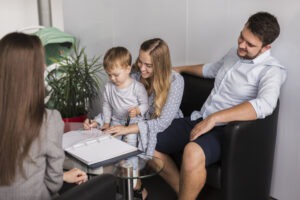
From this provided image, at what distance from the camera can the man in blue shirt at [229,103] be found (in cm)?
206

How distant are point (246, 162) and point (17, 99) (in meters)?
1.29

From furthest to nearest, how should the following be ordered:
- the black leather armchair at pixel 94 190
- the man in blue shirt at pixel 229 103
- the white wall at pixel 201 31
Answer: the white wall at pixel 201 31 < the man in blue shirt at pixel 229 103 < the black leather armchair at pixel 94 190

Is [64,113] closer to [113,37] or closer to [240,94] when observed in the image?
[113,37]

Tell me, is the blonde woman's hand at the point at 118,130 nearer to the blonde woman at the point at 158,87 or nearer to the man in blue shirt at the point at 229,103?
the blonde woman at the point at 158,87

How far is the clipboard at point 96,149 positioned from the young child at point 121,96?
0.32 meters

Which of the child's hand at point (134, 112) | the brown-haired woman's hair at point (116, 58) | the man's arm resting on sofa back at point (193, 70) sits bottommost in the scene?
the child's hand at point (134, 112)

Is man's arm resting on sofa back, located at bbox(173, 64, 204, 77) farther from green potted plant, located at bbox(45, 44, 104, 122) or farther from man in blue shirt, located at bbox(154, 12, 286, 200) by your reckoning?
green potted plant, located at bbox(45, 44, 104, 122)

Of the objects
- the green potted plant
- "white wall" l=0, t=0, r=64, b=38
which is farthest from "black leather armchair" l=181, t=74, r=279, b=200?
"white wall" l=0, t=0, r=64, b=38

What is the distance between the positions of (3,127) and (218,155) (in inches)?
47.1

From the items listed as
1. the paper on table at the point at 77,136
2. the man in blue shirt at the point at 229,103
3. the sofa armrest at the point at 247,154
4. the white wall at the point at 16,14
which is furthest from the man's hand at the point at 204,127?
the white wall at the point at 16,14

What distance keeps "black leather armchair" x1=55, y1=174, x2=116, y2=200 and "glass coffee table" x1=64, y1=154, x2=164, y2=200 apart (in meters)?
0.36

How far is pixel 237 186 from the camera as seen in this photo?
6.82ft

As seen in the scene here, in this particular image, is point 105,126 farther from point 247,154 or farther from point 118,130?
point 247,154

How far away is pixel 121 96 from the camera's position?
2.47 metres
